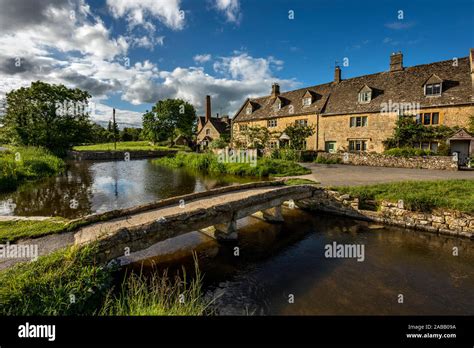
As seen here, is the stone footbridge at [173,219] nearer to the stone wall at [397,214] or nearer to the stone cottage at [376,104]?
the stone wall at [397,214]

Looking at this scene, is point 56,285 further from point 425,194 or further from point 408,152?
point 408,152

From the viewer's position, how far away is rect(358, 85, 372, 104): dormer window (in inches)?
1116

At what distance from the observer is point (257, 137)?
34875mm

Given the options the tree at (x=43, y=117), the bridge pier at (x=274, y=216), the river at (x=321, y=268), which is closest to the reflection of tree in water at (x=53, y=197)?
the river at (x=321, y=268)

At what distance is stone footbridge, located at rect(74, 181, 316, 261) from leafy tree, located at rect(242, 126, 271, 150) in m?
23.0

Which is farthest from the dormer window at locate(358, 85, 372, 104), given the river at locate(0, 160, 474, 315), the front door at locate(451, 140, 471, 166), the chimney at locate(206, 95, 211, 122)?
the chimney at locate(206, 95, 211, 122)

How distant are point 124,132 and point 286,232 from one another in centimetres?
8076

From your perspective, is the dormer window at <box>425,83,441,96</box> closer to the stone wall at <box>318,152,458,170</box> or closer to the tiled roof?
the tiled roof

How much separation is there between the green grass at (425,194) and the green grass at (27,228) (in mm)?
11927

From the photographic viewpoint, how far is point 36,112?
35.2 m

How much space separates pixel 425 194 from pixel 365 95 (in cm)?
2153

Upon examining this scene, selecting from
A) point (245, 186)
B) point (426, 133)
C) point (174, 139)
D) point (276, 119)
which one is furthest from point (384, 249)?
point (174, 139)

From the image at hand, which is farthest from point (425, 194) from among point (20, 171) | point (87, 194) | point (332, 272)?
point (20, 171)

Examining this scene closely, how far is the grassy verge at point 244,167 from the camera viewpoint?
22163mm
